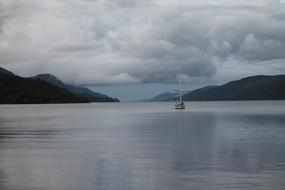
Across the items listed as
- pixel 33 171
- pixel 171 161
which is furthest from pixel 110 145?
pixel 33 171

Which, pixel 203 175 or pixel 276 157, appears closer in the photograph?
pixel 203 175

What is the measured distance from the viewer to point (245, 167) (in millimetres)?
34469

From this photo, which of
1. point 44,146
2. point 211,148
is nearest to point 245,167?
point 211,148

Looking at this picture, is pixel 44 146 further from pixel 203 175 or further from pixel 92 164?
pixel 203 175

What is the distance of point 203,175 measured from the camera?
3098 cm

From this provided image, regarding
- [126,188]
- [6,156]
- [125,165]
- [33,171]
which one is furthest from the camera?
[6,156]

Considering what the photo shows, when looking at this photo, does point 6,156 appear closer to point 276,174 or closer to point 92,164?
point 92,164

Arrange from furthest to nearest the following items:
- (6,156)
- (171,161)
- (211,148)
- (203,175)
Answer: (211,148) < (6,156) < (171,161) < (203,175)

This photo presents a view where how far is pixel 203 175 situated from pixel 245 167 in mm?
4694

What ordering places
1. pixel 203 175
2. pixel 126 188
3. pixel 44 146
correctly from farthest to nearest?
pixel 44 146 < pixel 203 175 < pixel 126 188

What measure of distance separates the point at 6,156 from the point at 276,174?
2244cm

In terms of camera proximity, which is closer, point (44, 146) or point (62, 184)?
point (62, 184)

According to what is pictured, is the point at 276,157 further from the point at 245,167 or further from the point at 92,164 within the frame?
the point at 92,164

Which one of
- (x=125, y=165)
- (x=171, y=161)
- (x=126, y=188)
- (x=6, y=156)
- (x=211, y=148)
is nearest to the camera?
(x=126, y=188)
